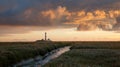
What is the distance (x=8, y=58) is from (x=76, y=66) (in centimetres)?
1207

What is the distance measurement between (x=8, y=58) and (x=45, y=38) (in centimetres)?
10729

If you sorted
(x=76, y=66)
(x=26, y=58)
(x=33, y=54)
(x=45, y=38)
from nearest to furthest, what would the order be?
(x=76, y=66) → (x=26, y=58) → (x=33, y=54) → (x=45, y=38)

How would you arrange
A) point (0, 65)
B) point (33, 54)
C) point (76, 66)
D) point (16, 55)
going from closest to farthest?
point (76, 66), point (0, 65), point (16, 55), point (33, 54)

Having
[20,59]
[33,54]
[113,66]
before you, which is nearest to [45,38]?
[33,54]

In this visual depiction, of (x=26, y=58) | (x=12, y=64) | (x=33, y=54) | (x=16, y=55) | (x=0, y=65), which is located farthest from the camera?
(x=33, y=54)

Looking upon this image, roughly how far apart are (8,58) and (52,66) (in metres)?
8.65

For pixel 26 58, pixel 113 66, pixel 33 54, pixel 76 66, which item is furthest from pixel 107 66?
pixel 33 54

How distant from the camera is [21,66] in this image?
42.7m

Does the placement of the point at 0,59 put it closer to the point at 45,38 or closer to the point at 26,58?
the point at 26,58

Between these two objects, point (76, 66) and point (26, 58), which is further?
point (26, 58)

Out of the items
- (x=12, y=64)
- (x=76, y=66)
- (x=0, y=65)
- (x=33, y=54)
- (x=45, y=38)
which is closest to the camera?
(x=76, y=66)

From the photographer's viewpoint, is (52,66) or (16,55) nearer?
(52,66)

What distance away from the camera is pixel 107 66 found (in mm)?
36969

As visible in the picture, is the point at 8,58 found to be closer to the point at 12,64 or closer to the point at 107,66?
the point at 12,64
